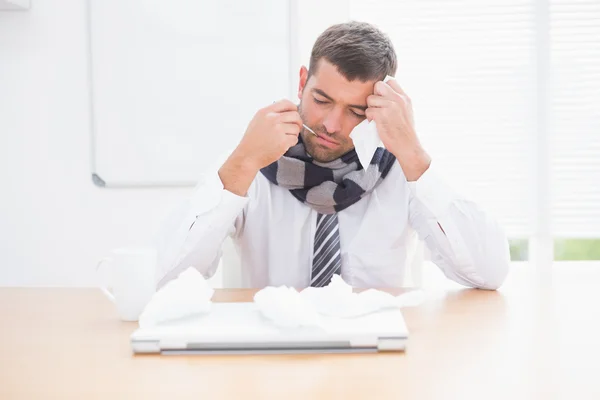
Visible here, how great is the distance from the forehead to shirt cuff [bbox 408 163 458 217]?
0.24 metres

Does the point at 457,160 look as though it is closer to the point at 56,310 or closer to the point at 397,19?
the point at 397,19

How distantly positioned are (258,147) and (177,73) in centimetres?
137

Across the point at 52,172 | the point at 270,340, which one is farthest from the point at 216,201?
the point at 52,172

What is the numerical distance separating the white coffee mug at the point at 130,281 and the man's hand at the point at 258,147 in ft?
1.34

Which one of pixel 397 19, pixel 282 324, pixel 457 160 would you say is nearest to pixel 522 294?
pixel 282 324

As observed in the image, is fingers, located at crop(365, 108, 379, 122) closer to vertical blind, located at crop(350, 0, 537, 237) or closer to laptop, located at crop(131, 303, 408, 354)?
laptop, located at crop(131, 303, 408, 354)

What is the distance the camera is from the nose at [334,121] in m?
1.67

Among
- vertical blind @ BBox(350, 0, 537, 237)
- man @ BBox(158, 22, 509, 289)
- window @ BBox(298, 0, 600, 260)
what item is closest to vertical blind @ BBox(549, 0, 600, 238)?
window @ BBox(298, 0, 600, 260)

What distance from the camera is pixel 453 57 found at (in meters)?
2.96

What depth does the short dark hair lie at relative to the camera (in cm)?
165

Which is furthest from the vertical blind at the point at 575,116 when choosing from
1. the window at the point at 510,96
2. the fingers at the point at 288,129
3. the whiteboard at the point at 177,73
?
the fingers at the point at 288,129

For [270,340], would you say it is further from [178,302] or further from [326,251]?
[326,251]

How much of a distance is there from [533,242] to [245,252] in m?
1.68

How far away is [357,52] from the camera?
5.46 feet
